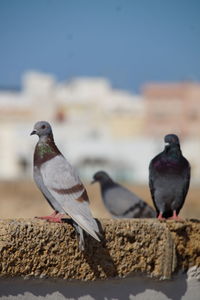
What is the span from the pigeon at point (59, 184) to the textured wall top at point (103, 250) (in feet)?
0.29

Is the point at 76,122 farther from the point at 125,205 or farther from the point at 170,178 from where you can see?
the point at 170,178

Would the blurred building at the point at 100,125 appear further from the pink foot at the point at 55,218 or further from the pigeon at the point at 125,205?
the pink foot at the point at 55,218

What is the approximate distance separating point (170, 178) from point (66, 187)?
1.12 m

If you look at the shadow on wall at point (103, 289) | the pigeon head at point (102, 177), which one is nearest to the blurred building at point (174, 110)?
the pigeon head at point (102, 177)

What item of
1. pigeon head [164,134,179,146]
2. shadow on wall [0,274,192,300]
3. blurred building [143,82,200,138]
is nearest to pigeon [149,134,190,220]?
pigeon head [164,134,179,146]

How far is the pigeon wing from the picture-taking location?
333cm

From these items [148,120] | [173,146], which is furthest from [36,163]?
[148,120]

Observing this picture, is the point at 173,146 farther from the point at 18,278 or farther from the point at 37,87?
the point at 37,87

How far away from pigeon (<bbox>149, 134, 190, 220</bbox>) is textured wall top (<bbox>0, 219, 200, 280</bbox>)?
0.85 metres

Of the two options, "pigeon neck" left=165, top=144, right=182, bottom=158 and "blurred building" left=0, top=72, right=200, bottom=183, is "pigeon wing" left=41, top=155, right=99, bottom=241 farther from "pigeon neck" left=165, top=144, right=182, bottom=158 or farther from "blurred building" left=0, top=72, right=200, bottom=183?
"blurred building" left=0, top=72, right=200, bottom=183

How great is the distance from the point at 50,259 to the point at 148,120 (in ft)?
138

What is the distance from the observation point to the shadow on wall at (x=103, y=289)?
2.93 metres

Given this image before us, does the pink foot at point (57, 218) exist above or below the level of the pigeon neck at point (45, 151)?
below

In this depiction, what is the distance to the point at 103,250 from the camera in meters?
3.18
